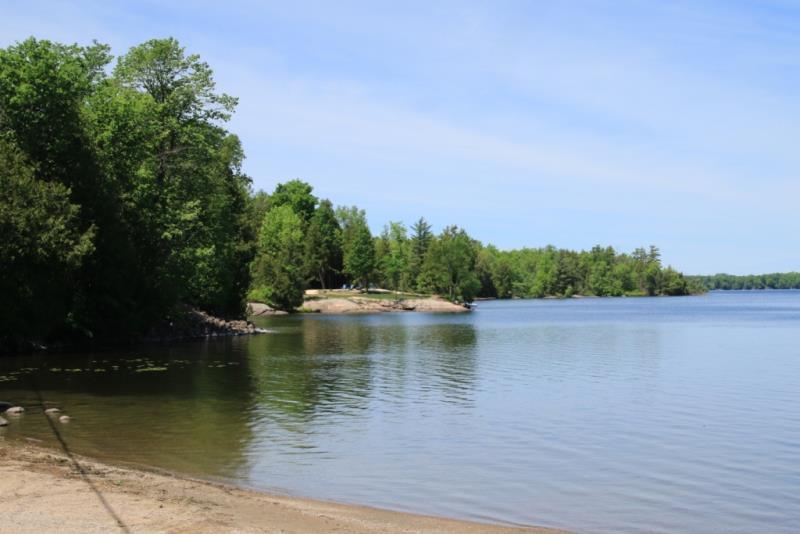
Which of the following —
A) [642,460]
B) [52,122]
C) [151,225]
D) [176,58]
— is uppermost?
[176,58]

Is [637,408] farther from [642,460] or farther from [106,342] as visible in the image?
[106,342]

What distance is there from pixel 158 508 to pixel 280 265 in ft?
342

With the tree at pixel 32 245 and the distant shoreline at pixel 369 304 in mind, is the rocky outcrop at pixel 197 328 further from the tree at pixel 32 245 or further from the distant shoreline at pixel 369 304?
the distant shoreline at pixel 369 304

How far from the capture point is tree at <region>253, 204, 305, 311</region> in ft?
374

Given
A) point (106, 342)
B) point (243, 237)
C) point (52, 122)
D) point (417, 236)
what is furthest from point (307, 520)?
point (417, 236)

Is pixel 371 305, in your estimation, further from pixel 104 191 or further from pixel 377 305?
pixel 104 191

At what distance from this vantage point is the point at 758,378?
1391 inches

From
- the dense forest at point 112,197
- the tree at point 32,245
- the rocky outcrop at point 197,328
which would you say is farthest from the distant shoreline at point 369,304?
the tree at point 32,245

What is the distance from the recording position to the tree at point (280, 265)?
374ft

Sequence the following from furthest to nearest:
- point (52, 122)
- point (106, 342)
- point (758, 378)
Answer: point (106, 342) < point (52, 122) < point (758, 378)

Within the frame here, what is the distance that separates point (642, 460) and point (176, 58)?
47.9 m

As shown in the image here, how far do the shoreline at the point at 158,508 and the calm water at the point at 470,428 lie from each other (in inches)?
43.9

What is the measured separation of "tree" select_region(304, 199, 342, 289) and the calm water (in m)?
96.2

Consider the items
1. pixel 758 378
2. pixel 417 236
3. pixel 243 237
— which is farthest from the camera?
pixel 417 236
